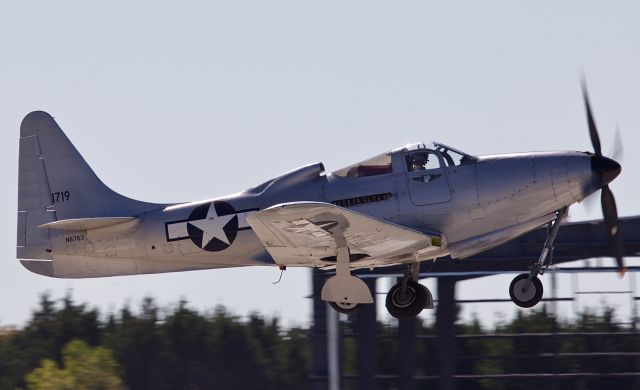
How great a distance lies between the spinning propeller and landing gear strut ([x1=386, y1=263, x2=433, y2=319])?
2681mm

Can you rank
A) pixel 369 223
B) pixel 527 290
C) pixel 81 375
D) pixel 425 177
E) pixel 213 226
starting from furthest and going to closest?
pixel 81 375 → pixel 213 226 → pixel 527 290 → pixel 425 177 → pixel 369 223

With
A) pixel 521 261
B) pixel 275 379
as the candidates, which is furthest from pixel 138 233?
pixel 275 379

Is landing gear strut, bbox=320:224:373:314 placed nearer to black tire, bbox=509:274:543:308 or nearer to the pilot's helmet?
the pilot's helmet

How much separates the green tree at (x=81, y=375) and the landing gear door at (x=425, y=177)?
18559mm

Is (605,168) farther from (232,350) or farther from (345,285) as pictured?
(232,350)

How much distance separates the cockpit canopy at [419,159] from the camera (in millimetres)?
16266

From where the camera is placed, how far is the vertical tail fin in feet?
59.0

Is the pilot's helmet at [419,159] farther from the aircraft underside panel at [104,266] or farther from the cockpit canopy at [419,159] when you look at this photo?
the aircraft underside panel at [104,266]

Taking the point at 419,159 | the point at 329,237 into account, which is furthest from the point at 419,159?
the point at 329,237

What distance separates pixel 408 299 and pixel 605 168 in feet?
10.6

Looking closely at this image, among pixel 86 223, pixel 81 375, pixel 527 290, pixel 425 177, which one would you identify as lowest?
pixel 81 375

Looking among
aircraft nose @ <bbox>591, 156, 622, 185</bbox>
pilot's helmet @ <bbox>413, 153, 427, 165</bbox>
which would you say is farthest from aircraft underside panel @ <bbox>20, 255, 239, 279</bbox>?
aircraft nose @ <bbox>591, 156, 622, 185</bbox>

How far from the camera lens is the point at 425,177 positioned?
16.2 meters

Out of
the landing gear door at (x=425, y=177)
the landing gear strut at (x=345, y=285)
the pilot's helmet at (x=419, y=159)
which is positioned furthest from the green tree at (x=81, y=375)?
the pilot's helmet at (x=419, y=159)
